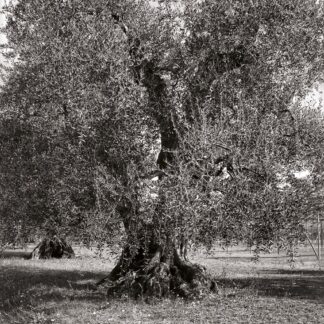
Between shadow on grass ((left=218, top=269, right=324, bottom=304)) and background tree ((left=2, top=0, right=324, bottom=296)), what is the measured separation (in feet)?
12.2

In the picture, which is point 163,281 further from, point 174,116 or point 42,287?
point 42,287

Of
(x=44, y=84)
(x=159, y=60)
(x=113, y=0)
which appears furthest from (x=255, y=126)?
(x=113, y=0)

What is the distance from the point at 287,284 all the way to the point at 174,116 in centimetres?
903

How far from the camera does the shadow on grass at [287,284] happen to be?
15.5 meters

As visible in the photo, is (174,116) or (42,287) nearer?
(174,116)

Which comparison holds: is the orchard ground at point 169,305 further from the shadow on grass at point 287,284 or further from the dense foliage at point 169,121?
the dense foliage at point 169,121

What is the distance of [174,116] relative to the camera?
42.2 ft

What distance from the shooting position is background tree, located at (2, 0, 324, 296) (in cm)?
1077

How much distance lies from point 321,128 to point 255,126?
11.4 ft

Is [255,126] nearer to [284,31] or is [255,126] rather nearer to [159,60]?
[284,31]

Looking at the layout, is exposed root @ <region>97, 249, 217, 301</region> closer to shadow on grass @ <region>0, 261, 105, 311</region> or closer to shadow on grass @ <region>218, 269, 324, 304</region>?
shadow on grass @ <region>0, 261, 105, 311</region>

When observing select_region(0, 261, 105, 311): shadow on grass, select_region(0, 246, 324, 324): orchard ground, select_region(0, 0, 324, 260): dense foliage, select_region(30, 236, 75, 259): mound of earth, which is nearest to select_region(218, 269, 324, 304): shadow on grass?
select_region(0, 246, 324, 324): orchard ground

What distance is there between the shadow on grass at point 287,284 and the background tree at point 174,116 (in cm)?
373

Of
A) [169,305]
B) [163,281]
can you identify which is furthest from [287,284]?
[169,305]
